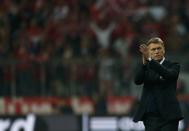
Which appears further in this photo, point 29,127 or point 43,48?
point 43,48

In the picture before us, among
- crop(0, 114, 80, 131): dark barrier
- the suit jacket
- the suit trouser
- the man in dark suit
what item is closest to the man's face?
the man in dark suit

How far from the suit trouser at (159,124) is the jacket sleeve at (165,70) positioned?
53 cm

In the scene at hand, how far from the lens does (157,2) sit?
758 inches

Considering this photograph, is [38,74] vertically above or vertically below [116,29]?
below

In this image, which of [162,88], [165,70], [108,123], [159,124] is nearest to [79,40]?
[108,123]

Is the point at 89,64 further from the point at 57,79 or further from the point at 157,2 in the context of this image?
the point at 157,2

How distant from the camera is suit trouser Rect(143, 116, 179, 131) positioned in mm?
9125

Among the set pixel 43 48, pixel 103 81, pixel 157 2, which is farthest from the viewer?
pixel 157 2

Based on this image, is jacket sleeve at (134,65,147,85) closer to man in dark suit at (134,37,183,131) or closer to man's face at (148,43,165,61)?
man in dark suit at (134,37,183,131)

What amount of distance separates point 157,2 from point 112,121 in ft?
16.9

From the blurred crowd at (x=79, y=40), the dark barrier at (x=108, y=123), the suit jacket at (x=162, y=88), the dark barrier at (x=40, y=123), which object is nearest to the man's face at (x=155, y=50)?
the suit jacket at (x=162, y=88)

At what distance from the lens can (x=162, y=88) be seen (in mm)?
9219

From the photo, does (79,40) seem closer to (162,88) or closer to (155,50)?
(162,88)

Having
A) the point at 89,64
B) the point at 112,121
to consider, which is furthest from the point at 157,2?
the point at 112,121
